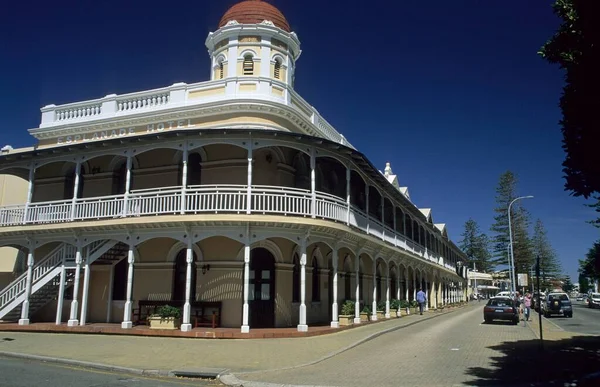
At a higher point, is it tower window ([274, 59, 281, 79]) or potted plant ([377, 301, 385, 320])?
tower window ([274, 59, 281, 79])

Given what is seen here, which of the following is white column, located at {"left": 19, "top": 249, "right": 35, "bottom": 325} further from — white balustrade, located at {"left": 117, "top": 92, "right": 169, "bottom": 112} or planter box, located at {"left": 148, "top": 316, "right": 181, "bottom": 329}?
white balustrade, located at {"left": 117, "top": 92, "right": 169, "bottom": 112}

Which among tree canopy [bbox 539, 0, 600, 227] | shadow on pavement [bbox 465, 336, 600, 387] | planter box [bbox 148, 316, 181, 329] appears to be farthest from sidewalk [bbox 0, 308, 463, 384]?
tree canopy [bbox 539, 0, 600, 227]

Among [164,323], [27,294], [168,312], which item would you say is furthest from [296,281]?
[27,294]

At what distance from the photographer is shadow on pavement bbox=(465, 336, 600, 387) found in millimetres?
9664

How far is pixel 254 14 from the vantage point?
24.4 m

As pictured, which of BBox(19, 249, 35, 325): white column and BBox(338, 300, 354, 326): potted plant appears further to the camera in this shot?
BBox(338, 300, 354, 326): potted plant

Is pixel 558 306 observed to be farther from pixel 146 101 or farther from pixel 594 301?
→ pixel 146 101

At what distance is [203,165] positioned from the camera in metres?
20.2

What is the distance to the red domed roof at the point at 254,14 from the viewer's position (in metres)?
24.4

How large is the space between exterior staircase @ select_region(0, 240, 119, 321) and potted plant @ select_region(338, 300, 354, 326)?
9391 millimetres

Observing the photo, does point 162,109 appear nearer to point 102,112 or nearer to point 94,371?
point 102,112

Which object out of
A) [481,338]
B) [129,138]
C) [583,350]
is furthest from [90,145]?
[583,350]

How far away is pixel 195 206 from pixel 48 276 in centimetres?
762

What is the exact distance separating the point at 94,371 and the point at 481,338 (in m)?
12.6
